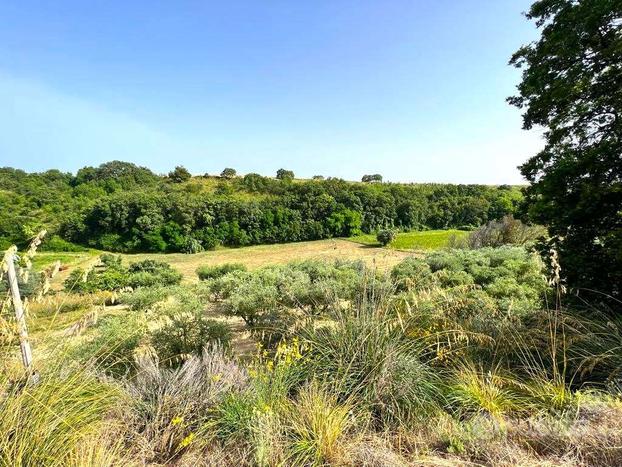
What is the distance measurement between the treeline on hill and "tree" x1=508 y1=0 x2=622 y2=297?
119 ft

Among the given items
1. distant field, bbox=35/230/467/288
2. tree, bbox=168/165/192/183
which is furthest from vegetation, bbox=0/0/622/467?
tree, bbox=168/165/192/183

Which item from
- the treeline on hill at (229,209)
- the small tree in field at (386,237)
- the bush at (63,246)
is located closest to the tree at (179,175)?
the treeline on hill at (229,209)

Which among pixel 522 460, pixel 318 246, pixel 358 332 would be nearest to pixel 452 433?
pixel 522 460

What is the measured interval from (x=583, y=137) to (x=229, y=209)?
38.6 metres

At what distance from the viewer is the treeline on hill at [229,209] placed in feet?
119

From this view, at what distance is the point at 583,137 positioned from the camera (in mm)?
4598

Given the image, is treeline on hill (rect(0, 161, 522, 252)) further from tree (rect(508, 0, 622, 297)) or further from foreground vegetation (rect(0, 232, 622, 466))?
tree (rect(508, 0, 622, 297))

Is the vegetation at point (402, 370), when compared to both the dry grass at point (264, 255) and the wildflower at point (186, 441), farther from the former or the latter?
the dry grass at point (264, 255)

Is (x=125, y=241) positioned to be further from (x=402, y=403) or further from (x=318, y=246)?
(x=402, y=403)

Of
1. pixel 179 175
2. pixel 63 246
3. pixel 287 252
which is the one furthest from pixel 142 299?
pixel 179 175

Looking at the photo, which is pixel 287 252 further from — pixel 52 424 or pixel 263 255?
pixel 52 424

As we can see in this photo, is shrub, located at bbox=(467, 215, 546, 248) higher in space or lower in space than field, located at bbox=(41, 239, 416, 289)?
higher

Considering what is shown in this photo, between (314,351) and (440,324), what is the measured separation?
1701 millimetres

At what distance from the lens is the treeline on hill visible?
3622 centimetres
